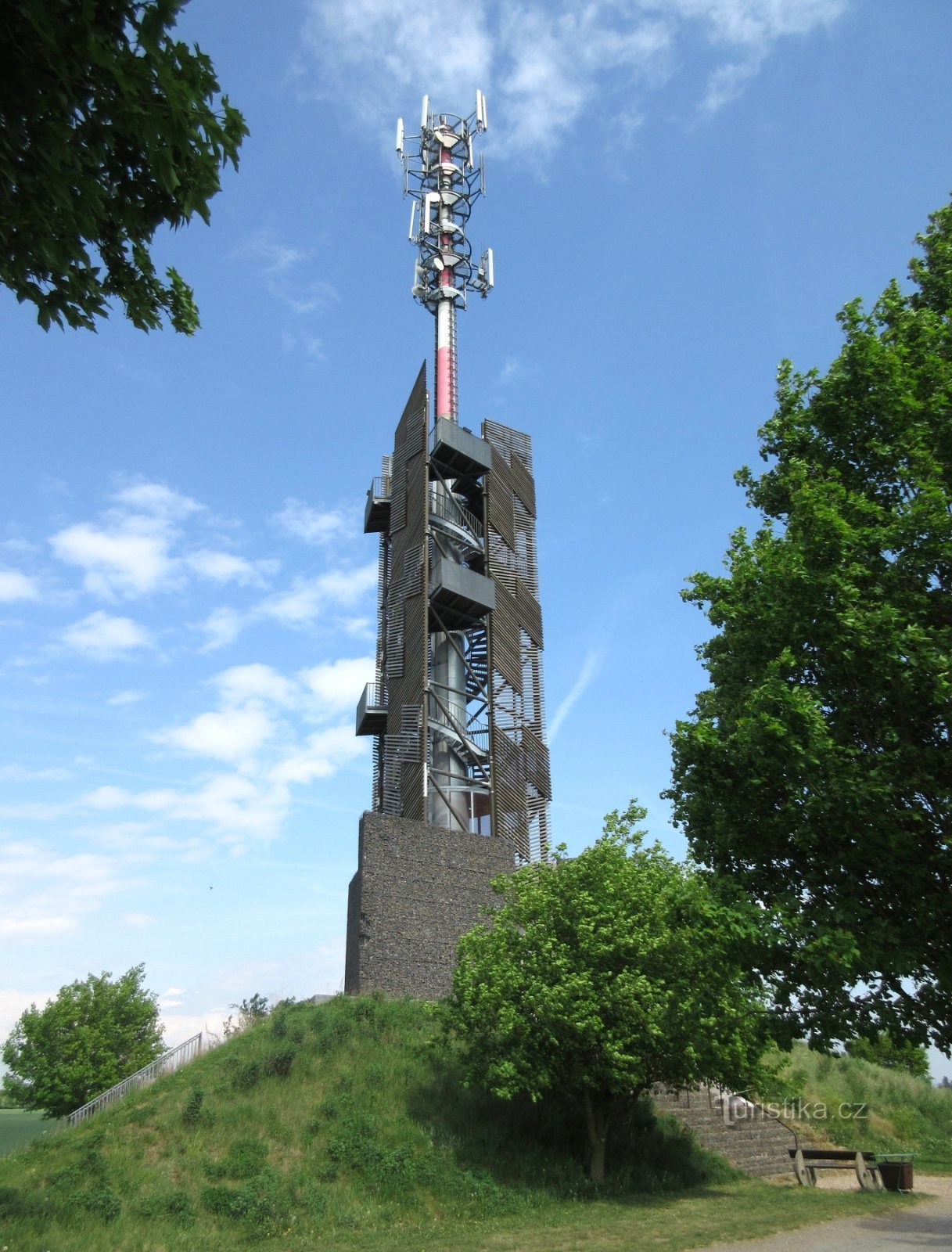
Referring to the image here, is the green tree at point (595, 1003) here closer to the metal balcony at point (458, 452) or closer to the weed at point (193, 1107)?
the weed at point (193, 1107)

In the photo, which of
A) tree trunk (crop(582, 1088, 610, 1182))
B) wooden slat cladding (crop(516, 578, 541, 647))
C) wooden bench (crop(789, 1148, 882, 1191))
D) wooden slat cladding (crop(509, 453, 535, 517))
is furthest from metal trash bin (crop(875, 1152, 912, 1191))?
wooden slat cladding (crop(509, 453, 535, 517))

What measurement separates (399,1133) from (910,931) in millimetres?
12850

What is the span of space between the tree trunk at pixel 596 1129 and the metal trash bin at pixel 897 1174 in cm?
606

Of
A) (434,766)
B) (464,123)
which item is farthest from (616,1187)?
Result: (464,123)

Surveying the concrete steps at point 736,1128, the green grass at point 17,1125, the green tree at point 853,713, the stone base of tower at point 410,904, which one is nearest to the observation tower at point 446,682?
the stone base of tower at point 410,904

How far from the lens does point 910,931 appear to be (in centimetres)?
1055

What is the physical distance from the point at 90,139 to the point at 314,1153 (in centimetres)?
1829

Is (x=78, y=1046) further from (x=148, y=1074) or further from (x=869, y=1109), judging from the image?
(x=869, y=1109)

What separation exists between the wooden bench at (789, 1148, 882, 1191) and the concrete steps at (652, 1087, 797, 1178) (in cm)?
214

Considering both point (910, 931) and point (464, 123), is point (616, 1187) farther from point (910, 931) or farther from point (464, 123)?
point (464, 123)

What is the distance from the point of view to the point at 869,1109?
98.1 feet

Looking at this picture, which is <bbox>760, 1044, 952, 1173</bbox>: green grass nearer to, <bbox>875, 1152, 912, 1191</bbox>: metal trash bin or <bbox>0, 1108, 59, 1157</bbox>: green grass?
<bbox>875, 1152, 912, 1191</bbox>: metal trash bin

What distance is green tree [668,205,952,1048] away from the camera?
33.7ft

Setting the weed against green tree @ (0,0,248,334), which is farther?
the weed
